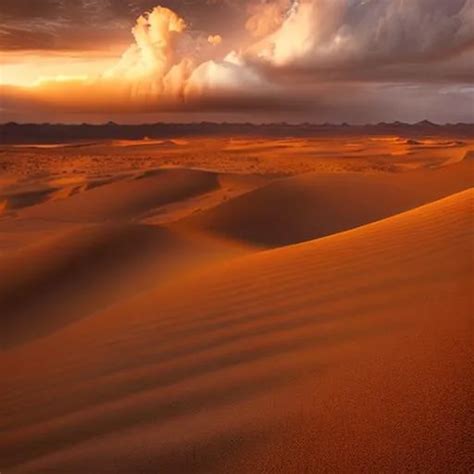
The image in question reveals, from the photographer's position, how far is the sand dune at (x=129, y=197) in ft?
49.0

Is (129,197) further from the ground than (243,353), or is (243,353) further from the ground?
(243,353)

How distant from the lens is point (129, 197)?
16.9m

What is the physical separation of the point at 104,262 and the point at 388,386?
19.0 ft

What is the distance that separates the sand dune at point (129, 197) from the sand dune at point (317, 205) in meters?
4.47

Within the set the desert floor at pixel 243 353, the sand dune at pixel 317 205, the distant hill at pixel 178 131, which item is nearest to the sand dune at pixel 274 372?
the desert floor at pixel 243 353

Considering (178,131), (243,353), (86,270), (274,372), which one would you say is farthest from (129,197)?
(178,131)

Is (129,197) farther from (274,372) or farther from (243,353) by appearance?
(274,372)

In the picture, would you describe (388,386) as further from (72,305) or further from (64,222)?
(64,222)

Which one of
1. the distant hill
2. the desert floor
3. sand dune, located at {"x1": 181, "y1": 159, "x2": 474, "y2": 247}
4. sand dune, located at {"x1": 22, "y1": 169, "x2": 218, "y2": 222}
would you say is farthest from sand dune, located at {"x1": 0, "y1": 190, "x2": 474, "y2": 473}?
the distant hill

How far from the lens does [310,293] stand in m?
4.33

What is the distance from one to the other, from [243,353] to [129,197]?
14.1 metres

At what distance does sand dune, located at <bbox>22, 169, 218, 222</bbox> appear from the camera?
14.9 m

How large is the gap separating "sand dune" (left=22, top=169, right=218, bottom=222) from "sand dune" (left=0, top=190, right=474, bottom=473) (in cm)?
983

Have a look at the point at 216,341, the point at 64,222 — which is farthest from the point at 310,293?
the point at 64,222
